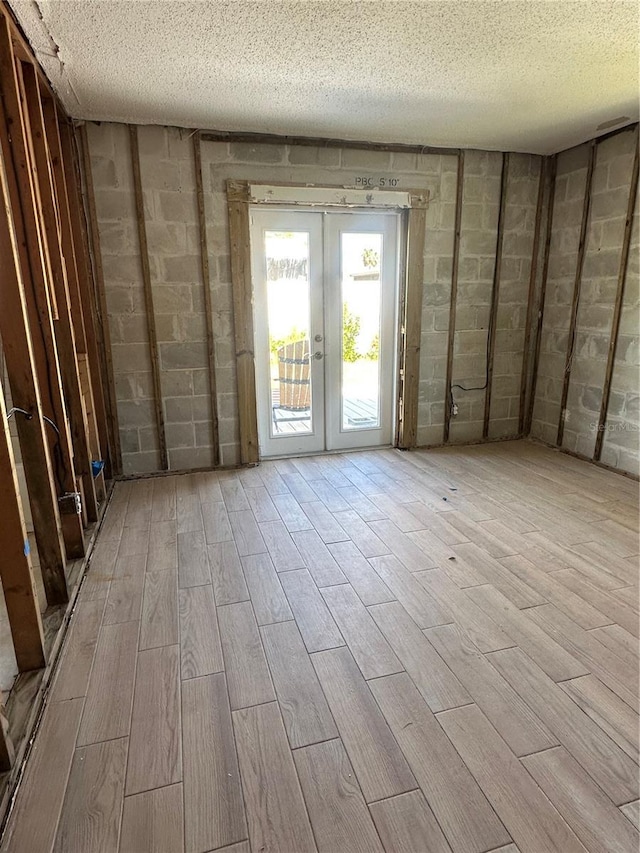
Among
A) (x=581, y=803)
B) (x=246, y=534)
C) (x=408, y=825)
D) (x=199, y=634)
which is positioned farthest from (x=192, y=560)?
(x=581, y=803)

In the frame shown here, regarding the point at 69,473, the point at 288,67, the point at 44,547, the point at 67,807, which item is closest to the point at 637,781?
the point at 67,807

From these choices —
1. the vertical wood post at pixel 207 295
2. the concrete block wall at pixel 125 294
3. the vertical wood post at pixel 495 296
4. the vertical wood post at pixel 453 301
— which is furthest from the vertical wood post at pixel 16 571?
the vertical wood post at pixel 495 296

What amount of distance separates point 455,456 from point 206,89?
336 centimetres

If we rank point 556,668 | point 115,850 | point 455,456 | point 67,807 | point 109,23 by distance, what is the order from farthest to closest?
point 455,456 < point 109,23 < point 556,668 < point 67,807 < point 115,850

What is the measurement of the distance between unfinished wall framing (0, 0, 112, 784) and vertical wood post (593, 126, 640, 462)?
3941 millimetres

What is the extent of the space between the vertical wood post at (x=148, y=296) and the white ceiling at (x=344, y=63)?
245 mm

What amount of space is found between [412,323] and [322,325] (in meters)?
0.81

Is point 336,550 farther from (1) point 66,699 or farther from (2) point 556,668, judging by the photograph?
(1) point 66,699

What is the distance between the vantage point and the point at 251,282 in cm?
385

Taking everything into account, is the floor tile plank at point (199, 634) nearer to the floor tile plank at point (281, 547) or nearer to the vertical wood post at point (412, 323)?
the floor tile plank at point (281, 547)

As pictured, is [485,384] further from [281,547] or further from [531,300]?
[281,547]

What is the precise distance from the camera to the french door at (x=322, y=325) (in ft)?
13.1

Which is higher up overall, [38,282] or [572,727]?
[38,282]

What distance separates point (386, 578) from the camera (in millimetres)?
2508
